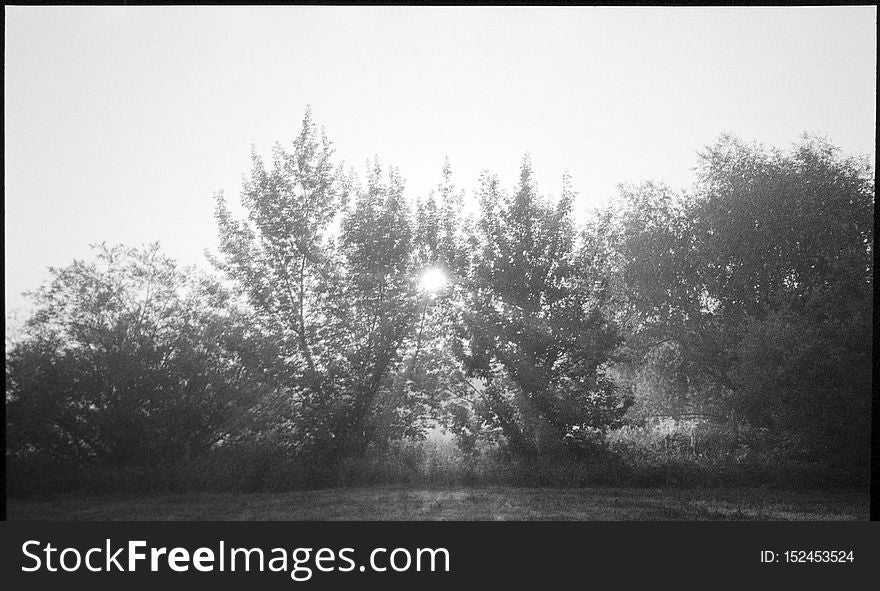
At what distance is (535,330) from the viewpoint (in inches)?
465

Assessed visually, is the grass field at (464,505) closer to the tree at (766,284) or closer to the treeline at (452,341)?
the treeline at (452,341)

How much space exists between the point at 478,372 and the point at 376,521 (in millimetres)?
3597

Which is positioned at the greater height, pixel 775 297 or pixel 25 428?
pixel 775 297

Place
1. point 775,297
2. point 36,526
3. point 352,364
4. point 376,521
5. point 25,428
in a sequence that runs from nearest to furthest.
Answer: point 36,526
point 376,521
point 25,428
point 352,364
point 775,297

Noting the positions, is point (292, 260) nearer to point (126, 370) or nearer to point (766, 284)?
point (126, 370)

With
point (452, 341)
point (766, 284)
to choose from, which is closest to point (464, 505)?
point (452, 341)

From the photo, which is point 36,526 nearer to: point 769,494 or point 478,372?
point 478,372

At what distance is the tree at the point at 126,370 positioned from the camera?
33.0 feet

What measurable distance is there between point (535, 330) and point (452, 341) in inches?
54.3

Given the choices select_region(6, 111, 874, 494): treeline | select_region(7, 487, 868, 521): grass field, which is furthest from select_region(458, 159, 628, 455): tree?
select_region(7, 487, 868, 521): grass field

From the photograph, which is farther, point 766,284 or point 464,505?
point 766,284

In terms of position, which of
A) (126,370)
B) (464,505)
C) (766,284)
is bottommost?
Result: (464,505)

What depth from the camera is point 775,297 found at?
12445 mm

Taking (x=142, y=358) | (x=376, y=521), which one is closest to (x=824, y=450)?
(x=376, y=521)
